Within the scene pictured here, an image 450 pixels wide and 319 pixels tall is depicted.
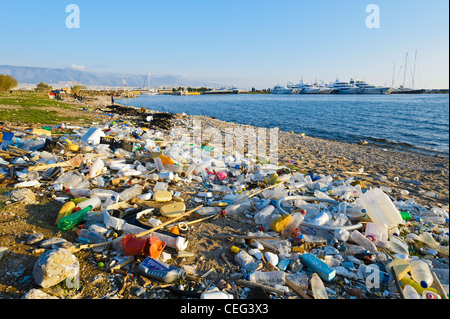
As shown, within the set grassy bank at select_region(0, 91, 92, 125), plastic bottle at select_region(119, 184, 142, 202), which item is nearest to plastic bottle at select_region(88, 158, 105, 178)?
plastic bottle at select_region(119, 184, 142, 202)

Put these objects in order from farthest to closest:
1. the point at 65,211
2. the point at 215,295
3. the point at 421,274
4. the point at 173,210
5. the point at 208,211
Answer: the point at 208,211 → the point at 173,210 → the point at 65,211 → the point at 421,274 → the point at 215,295

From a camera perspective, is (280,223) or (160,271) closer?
(160,271)

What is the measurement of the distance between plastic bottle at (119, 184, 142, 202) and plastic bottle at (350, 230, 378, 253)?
3057 millimetres

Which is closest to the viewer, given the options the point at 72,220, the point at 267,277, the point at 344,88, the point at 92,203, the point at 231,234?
the point at 267,277

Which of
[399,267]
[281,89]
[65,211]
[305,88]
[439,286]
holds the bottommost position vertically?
[439,286]

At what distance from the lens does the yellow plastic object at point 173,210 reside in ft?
10.2

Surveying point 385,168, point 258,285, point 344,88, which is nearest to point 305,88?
point 344,88

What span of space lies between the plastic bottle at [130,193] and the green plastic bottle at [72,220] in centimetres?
62

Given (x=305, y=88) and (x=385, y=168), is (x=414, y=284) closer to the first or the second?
(x=385, y=168)

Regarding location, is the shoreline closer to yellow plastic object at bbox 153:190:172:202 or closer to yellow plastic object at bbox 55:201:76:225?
yellow plastic object at bbox 153:190:172:202

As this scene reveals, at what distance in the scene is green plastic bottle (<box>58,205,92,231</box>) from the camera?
8.39 ft

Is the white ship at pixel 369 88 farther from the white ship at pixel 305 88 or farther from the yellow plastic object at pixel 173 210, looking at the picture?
the yellow plastic object at pixel 173 210

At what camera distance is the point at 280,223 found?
115 inches

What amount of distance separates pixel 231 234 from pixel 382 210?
85.3 inches
